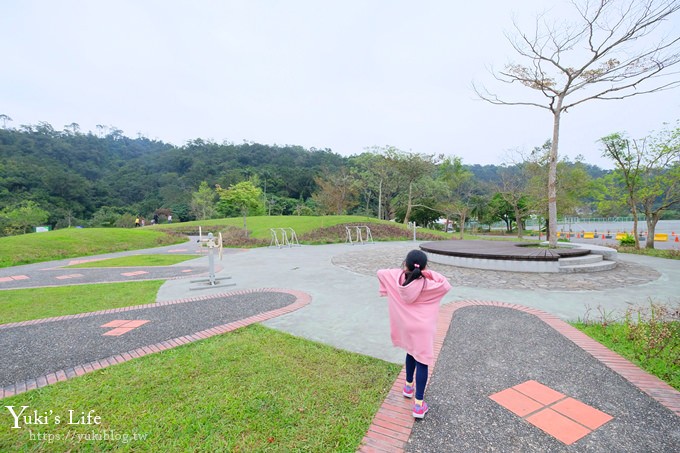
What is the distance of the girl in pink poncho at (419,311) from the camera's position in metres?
2.05

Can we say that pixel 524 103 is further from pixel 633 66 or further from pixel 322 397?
pixel 322 397

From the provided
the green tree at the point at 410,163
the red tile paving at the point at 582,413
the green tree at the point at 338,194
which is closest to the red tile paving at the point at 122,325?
the red tile paving at the point at 582,413

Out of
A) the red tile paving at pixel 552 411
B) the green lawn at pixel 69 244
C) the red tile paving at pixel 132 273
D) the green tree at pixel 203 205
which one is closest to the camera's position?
the red tile paving at pixel 552 411

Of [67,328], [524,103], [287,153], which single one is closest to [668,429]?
[67,328]

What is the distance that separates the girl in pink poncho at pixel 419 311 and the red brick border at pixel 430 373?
0.16 metres

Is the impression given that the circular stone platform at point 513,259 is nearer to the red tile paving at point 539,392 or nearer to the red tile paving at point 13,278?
the red tile paving at point 539,392

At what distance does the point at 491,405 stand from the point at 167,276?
742 cm

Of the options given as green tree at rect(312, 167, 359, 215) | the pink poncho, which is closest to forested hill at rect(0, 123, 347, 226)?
green tree at rect(312, 167, 359, 215)

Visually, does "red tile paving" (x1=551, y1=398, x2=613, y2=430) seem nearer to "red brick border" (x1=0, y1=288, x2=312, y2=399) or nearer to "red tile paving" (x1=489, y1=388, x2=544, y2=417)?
"red tile paving" (x1=489, y1=388, x2=544, y2=417)

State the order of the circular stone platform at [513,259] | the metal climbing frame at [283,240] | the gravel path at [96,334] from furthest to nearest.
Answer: the metal climbing frame at [283,240]
the circular stone platform at [513,259]
the gravel path at [96,334]

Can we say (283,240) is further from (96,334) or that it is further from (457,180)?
(457,180)

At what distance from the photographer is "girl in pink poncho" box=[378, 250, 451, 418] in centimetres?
205

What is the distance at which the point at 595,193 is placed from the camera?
17.2 m

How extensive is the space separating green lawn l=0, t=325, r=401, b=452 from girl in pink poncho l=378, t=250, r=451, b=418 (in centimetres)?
47
